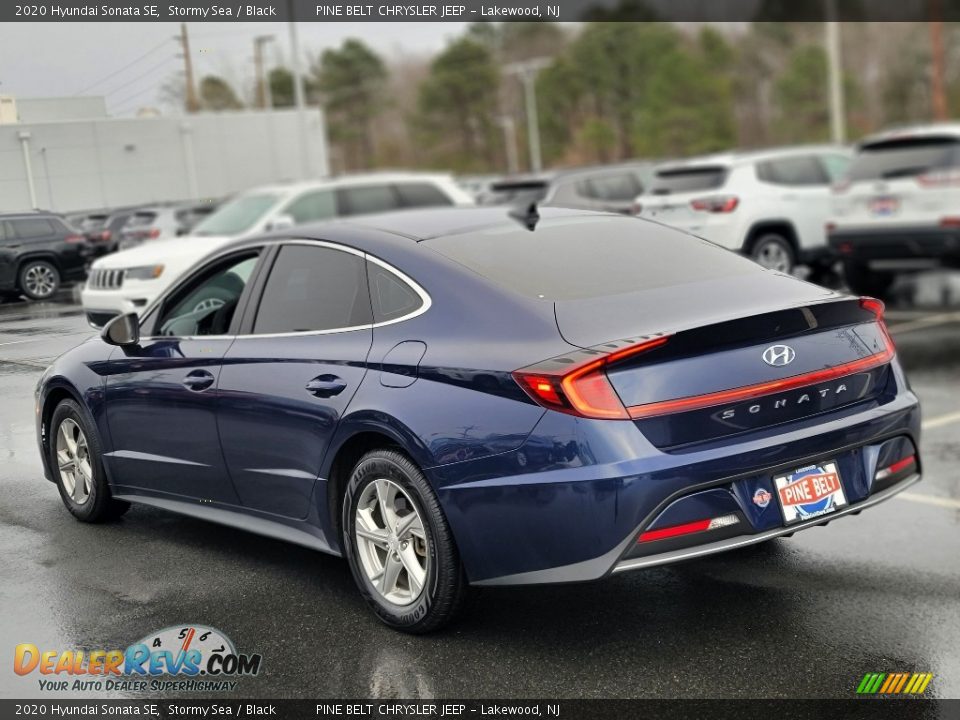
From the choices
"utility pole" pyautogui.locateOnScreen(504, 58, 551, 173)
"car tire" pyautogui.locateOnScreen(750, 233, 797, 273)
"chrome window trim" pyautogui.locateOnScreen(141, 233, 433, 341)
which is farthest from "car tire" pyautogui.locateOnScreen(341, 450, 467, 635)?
"utility pole" pyautogui.locateOnScreen(504, 58, 551, 173)

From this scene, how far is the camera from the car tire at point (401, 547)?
413cm

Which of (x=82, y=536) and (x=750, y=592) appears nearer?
(x=750, y=592)

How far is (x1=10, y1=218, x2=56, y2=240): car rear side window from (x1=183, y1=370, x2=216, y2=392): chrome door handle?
843 mm

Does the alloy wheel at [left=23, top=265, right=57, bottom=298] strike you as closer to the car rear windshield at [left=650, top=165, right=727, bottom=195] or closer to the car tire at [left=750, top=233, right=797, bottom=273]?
the car rear windshield at [left=650, top=165, right=727, bottom=195]

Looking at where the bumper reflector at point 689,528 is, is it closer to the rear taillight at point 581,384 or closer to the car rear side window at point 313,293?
the rear taillight at point 581,384

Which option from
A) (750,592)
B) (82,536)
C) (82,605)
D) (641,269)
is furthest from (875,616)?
(82,536)

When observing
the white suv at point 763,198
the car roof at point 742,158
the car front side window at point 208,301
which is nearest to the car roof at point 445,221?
the car front side window at point 208,301

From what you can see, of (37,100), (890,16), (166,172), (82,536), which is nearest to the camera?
(37,100)

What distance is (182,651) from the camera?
4.25 meters

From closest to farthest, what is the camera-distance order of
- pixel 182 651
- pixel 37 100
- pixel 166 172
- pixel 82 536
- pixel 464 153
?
pixel 182 651, pixel 37 100, pixel 82 536, pixel 166 172, pixel 464 153

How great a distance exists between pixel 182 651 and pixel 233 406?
1.06 metres

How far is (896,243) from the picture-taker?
42.1 ft

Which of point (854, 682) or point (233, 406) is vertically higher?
point (233, 406)

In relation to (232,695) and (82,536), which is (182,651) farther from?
(82,536)
